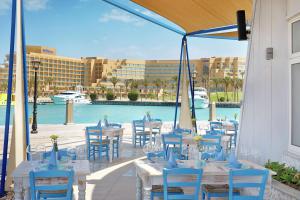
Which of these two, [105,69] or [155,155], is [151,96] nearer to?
[105,69]

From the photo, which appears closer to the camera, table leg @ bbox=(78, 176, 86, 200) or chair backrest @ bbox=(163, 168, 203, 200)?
chair backrest @ bbox=(163, 168, 203, 200)

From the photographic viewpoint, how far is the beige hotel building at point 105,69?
7206 centimetres

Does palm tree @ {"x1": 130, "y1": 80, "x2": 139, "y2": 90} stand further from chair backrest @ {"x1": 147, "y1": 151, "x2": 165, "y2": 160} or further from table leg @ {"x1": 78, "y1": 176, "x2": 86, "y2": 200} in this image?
table leg @ {"x1": 78, "y1": 176, "x2": 86, "y2": 200}

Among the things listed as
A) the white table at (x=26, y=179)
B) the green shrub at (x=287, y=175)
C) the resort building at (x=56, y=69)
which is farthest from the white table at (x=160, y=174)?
the resort building at (x=56, y=69)

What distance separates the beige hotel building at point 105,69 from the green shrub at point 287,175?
2515 inches

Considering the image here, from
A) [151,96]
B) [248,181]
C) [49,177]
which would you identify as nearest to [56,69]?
[151,96]

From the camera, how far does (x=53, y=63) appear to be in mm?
77625

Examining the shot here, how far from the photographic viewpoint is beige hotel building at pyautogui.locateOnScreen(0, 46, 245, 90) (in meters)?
72.1

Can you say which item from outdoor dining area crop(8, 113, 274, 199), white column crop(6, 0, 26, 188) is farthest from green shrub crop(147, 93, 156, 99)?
outdoor dining area crop(8, 113, 274, 199)

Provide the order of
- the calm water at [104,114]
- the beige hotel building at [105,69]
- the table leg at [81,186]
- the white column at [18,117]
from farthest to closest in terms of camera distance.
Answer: the beige hotel building at [105,69] → the calm water at [104,114] → the white column at [18,117] → the table leg at [81,186]

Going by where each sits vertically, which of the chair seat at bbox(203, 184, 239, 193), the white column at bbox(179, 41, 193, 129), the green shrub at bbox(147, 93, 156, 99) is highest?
the green shrub at bbox(147, 93, 156, 99)

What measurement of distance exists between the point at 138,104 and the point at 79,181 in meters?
46.6

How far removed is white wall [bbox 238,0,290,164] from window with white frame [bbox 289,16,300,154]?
0.34 feet

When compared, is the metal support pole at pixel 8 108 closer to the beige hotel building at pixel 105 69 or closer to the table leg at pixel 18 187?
the table leg at pixel 18 187
